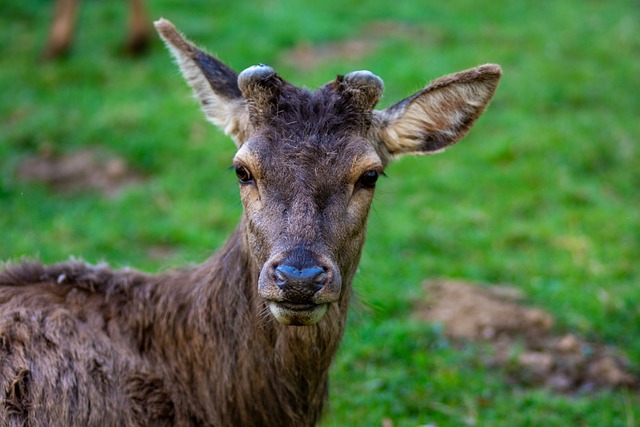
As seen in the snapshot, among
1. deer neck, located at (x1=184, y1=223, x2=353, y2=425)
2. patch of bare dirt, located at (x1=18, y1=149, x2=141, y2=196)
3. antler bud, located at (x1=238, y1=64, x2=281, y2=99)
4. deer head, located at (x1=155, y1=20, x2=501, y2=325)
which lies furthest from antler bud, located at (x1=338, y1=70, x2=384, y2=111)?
patch of bare dirt, located at (x1=18, y1=149, x2=141, y2=196)

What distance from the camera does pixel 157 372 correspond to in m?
5.27

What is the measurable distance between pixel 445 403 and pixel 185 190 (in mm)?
4781

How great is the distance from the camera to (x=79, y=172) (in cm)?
1105

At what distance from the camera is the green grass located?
25.0 ft

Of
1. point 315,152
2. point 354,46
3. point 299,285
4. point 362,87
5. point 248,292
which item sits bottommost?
point 248,292

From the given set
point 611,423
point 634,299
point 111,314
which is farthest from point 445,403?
point 111,314

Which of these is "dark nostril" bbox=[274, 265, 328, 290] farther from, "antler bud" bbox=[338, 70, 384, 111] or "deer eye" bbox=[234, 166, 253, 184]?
"antler bud" bbox=[338, 70, 384, 111]

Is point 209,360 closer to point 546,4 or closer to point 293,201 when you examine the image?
point 293,201

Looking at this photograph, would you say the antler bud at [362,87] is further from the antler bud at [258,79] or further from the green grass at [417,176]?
the green grass at [417,176]

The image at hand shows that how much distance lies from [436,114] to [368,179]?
0.86 metres

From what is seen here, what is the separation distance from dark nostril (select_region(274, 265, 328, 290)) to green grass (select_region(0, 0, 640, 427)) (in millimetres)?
1556

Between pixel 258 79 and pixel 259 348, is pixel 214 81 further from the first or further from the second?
pixel 259 348

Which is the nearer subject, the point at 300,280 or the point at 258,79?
the point at 300,280

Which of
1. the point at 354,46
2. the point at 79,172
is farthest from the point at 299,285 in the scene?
the point at 354,46
